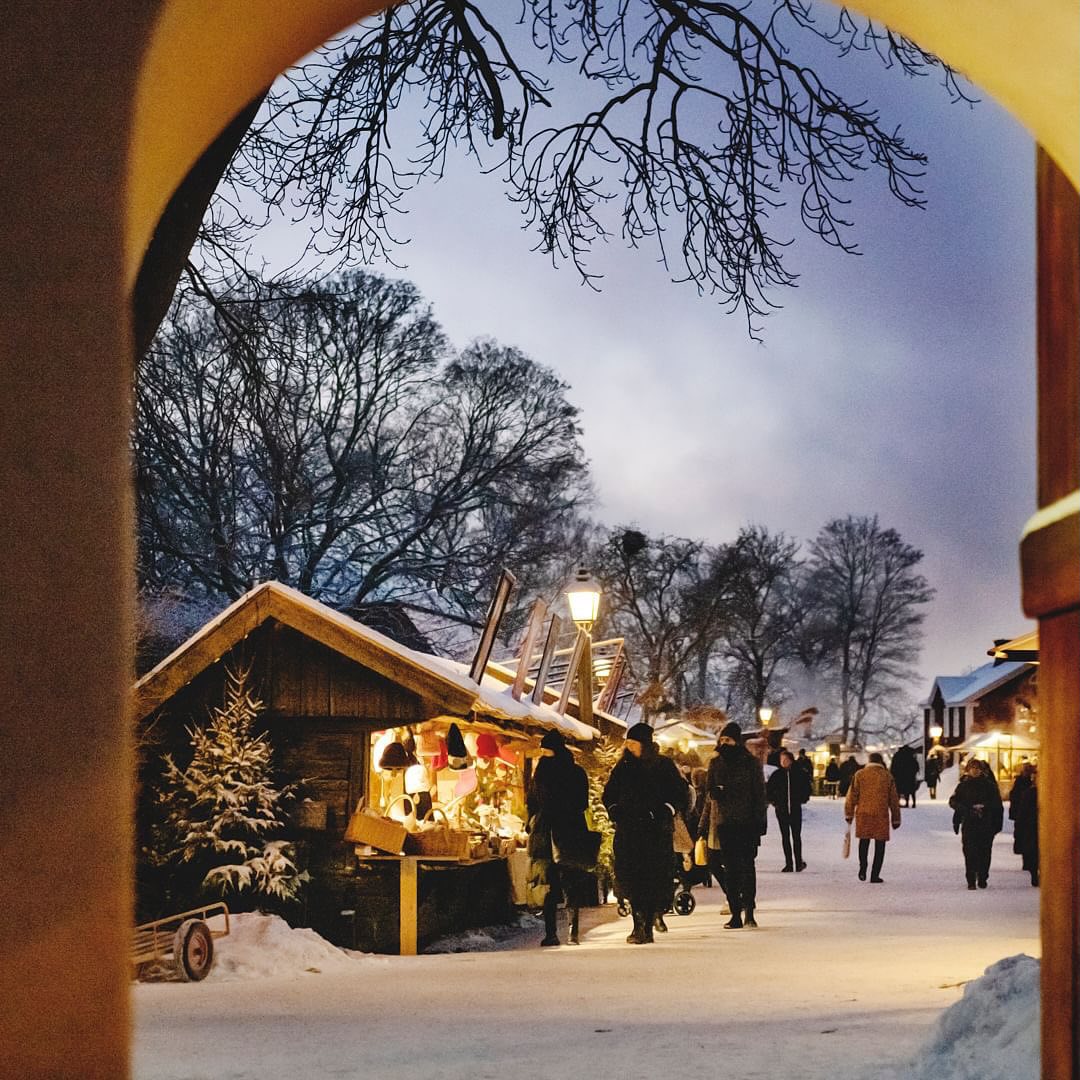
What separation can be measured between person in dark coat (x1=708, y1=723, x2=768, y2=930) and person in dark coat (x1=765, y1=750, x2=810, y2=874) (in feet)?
23.8

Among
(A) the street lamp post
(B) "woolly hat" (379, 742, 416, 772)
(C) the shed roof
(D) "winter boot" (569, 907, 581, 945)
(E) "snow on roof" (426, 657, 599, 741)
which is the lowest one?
(D) "winter boot" (569, 907, 581, 945)

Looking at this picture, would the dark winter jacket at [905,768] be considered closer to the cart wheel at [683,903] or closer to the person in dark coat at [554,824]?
the cart wheel at [683,903]

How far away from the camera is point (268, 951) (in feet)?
40.2

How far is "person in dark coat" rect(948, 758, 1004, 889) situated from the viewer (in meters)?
18.7

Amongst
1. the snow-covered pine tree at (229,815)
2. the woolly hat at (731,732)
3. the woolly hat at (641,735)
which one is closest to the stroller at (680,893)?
the woolly hat at (731,732)

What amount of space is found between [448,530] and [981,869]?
45.7 ft

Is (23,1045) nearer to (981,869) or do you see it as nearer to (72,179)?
(72,179)

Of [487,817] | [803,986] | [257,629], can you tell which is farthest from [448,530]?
[803,986]

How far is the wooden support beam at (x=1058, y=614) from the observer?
360 cm

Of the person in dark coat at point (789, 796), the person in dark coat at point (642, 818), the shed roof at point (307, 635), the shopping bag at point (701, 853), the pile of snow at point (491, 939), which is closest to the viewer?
the person in dark coat at point (642, 818)

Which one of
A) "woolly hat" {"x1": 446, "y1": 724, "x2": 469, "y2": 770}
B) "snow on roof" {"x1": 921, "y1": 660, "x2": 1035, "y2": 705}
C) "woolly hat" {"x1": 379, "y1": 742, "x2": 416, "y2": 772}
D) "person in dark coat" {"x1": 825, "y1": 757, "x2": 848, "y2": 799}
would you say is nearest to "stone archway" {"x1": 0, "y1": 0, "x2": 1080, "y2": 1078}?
"woolly hat" {"x1": 379, "y1": 742, "x2": 416, "y2": 772}

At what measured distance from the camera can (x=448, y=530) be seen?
98.5 feet

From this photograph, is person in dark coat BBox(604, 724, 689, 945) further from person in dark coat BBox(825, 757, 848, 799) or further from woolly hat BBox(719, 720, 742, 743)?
person in dark coat BBox(825, 757, 848, 799)

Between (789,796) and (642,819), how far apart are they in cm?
980
